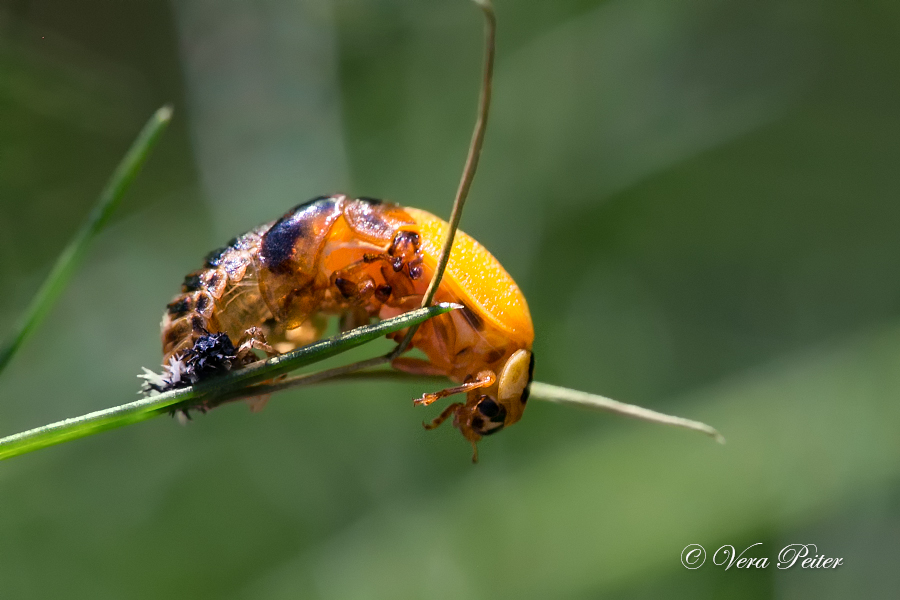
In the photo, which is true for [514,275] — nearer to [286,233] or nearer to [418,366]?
[418,366]

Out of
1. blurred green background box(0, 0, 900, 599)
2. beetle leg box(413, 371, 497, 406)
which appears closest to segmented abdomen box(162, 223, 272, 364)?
beetle leg box(413, 371, 497, 406)

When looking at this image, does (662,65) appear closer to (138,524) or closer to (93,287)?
(93,287)

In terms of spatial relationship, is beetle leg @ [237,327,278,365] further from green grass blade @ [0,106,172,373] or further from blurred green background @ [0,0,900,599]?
blurred green background @ [0,0,900,599]

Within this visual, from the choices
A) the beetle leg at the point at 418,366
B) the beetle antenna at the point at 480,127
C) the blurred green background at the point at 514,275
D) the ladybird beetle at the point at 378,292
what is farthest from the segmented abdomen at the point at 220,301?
the blurred green background at the point at 514,275

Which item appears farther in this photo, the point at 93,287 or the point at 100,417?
the point at 93,287

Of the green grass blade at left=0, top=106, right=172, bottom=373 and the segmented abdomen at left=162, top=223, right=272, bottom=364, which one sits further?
the segmented abdomen at left=162, top=223, right=272, bottom=364

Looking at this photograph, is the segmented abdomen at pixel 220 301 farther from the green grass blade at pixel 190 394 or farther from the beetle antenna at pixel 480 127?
the beetle antenna at pixel 480 127

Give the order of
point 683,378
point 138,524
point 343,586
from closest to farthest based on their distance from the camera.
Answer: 1. point 343,586
2. point 138,524
3. point 683,378

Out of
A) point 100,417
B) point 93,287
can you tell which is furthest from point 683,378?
point 100,417
